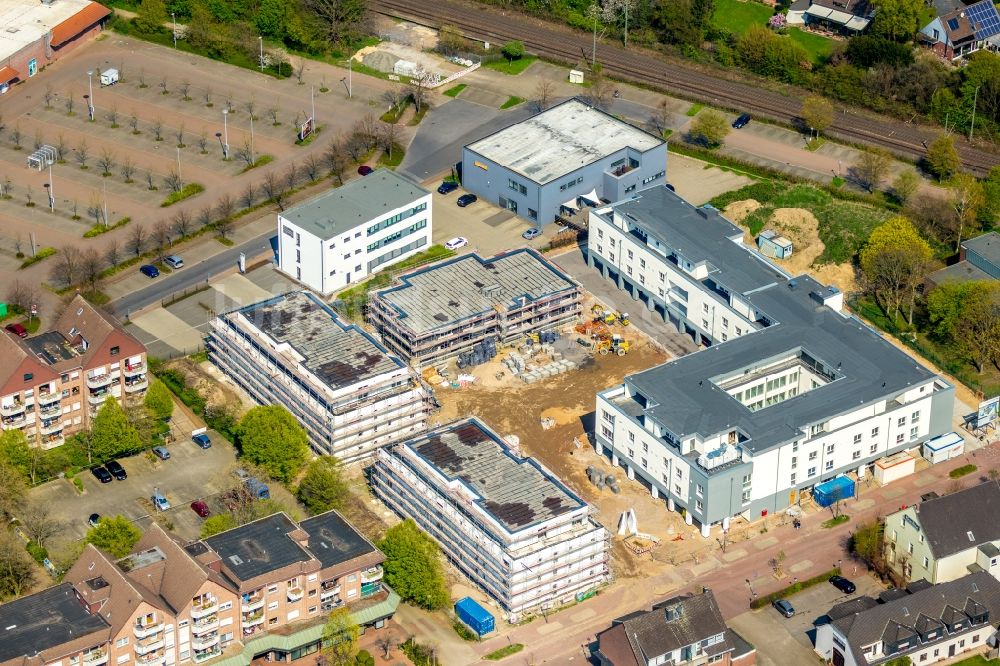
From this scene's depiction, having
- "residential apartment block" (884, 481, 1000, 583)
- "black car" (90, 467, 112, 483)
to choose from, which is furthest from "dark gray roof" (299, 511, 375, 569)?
"residential apartment block" (884, 481, 1000, 583)

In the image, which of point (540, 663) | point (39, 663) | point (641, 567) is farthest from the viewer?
point (641, 567)

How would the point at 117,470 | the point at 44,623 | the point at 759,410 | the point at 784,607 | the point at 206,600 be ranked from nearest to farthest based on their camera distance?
the point at 44,623 < the point at 206,600 < the point at 784,607 < the point at 759,410 < the point at 117,470

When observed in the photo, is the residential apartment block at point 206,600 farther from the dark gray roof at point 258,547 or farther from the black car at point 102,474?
the black car at point 102,474

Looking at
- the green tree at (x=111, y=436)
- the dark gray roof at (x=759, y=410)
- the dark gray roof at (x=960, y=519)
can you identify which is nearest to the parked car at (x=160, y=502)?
the green tree at (x=111, y=436)

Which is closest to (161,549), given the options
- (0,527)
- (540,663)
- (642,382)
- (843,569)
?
(0,527)

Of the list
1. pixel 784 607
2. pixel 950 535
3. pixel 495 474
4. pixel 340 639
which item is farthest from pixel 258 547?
pixel 950 535

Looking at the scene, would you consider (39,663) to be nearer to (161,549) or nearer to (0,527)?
(161,549)

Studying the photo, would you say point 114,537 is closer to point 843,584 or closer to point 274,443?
point 274,443
